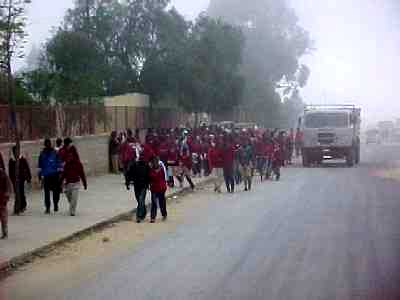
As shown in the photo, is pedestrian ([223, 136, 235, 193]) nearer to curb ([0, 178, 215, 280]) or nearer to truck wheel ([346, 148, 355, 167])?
curb ([0, 178, 215, 280])

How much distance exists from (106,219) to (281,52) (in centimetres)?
6015

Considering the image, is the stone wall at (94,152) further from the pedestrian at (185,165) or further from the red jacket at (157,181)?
the red jacket at (157,181)

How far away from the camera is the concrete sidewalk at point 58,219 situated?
14.1 meters

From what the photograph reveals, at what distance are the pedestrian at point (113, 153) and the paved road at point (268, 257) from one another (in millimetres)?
12936

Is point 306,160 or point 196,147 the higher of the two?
point 196,147

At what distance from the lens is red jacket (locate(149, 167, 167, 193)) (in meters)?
18.2

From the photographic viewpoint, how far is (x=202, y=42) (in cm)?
4678

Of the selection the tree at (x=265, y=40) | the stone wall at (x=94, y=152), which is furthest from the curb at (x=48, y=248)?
the tree at (x=265, y=40)

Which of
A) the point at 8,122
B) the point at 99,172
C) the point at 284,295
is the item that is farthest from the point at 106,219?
the point at 99,172

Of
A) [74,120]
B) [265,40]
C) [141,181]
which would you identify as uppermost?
[265,40]

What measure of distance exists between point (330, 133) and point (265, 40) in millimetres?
36370

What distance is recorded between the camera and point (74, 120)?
1262 inches

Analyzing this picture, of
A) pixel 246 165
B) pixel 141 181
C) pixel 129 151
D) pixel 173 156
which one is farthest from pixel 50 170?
pixel 246 165

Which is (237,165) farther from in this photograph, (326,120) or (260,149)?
(326,120)
